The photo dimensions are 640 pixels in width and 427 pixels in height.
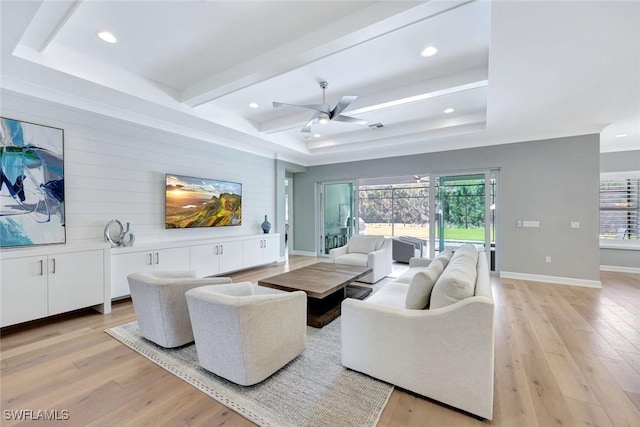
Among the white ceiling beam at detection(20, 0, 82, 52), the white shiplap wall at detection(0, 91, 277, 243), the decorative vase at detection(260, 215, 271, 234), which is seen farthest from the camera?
the decorative vase at detection(260, 215, 271, 234)

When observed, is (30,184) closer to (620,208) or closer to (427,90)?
(427,90)

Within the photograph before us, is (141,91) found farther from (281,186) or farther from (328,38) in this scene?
(281,186)

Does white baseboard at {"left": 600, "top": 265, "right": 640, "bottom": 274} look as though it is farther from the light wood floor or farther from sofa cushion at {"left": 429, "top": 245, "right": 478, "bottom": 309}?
sofa cushion at {"left": 429, "top": 245, "right": 478, "bottom": 309}

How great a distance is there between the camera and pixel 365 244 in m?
5.37

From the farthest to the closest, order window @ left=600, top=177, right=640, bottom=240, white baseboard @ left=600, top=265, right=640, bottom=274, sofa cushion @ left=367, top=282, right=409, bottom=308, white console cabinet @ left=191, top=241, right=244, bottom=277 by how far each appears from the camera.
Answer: window @ left=600, top=177, right=640, bottom=240 < white baseboard @ left=600, top=265, right=640, bottom=274 < white console cabinet @ left=191, top=241, right=244, bottom=277 < sofa cushion @ left=367, top=282, right=409, bottom=308

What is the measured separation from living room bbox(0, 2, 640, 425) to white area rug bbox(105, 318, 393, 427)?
95mm

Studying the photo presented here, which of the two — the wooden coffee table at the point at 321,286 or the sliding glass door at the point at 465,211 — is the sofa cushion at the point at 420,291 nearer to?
the wooden coffee table at the point at 321,286

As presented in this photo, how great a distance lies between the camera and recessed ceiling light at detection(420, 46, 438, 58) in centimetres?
279

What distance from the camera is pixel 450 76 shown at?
331 cm

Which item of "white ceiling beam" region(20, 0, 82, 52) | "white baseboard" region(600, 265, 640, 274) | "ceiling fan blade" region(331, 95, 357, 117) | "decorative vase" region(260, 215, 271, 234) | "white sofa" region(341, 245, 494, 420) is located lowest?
"white baseboard" region(600, 265, 640, 274)

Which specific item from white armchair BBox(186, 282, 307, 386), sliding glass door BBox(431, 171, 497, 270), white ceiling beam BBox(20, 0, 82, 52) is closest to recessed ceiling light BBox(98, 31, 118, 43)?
white ceiling beam BBox(20, 0, 82, 52)

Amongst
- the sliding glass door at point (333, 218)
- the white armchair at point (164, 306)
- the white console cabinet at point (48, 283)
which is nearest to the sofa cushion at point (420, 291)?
the white armchair at point (164, 306)

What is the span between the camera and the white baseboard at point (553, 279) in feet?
15.5

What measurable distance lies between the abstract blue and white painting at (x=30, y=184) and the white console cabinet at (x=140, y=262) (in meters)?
0.72
